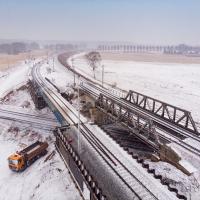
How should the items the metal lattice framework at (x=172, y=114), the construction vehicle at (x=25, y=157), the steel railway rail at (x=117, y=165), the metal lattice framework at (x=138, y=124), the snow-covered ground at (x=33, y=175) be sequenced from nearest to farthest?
1. the steel railway rail at (x=117, y=165)
2. the metal lattice framework at (x=138, y=124)
3. the snow-covered ground at (x=33, y=175)
4. the metal lattice framework at (x=172, y=114)
5. the construction vehicle at (x=25, y=157)

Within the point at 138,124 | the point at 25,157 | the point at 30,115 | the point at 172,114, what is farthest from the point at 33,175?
the point at 172,114

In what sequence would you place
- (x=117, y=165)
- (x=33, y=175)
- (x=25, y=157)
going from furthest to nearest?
(x=25, y=157) < (x=33, y=175) < (x=117, y=165)

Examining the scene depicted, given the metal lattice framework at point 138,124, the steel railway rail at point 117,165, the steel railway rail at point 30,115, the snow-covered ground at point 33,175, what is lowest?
the snow-covered ground at point 33,175

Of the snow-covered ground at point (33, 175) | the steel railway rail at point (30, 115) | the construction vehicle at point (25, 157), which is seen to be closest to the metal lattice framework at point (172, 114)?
the snow-covered ground at point (33, 175)

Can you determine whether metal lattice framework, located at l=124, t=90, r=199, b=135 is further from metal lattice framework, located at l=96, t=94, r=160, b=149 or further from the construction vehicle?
the construction vehicle

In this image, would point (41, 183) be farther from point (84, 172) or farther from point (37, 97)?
point (37, 97)

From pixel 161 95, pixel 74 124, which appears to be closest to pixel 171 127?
pixel 74 124

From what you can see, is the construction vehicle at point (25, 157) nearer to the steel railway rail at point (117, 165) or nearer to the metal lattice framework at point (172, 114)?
the steel railway rail at point (117, 165)

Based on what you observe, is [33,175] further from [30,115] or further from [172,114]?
[172,114]

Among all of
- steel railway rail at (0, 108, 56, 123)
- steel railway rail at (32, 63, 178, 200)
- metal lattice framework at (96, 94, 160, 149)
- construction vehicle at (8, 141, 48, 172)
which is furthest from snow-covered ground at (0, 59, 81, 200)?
metal lattice framework at (96, 94, 160, 149)
